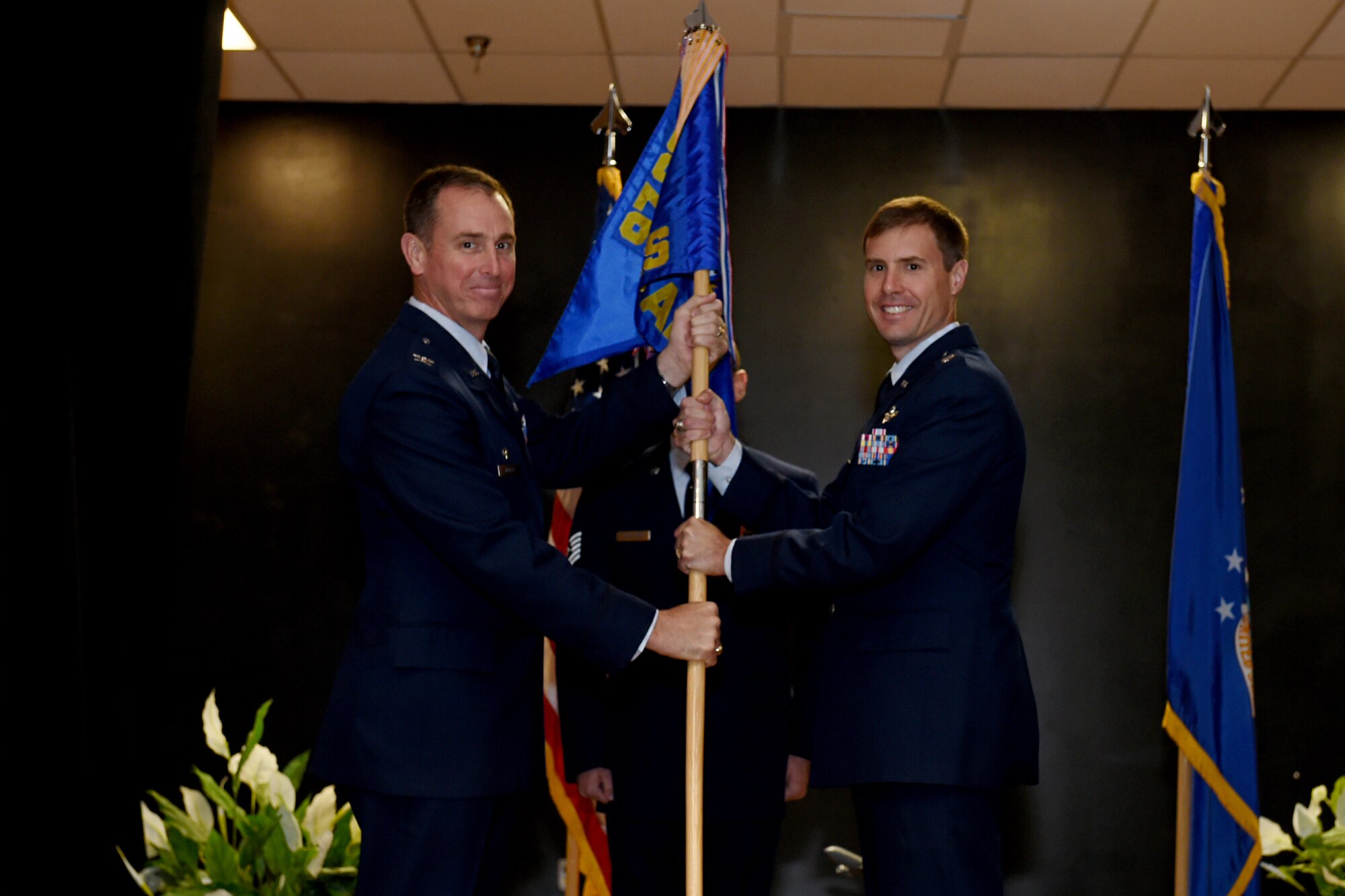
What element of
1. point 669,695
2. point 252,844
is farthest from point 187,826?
point 669,695

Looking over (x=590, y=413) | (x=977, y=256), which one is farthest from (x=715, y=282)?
(x=977, y=256)

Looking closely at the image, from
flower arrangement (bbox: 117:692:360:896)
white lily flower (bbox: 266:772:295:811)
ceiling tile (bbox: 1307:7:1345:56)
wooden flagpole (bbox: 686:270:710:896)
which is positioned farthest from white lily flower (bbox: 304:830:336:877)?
ceiling tile (bbox: 1307:7:1345:56)

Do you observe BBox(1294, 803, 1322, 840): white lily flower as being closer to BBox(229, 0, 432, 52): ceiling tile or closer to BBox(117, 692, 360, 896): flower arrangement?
BBox(117, 692, 360, 896): flower arrangement

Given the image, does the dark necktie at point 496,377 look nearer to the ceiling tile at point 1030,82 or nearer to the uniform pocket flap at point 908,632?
the uniform pocket flap at point 908,632

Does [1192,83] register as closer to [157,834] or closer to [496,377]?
[496,377]

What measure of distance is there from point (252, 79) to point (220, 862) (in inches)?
123

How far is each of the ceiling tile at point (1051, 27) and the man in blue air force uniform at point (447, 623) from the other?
273cm

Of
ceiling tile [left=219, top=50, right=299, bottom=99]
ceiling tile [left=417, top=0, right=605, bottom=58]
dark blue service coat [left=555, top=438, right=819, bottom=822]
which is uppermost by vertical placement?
ceiling tile [left=417, top=0, right=605, bottom=58]

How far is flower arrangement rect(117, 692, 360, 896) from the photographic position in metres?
3.56

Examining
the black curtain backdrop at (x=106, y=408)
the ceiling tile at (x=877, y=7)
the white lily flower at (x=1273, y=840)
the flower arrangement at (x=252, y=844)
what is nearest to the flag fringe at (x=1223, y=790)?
the white lily flower at (x=1273, y=840)

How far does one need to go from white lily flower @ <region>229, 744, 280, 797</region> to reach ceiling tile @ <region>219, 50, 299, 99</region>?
254 cm

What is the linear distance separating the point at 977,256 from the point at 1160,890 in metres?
2.58

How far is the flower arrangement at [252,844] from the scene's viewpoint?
3561 mm

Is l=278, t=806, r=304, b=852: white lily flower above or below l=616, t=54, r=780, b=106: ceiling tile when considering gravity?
below
